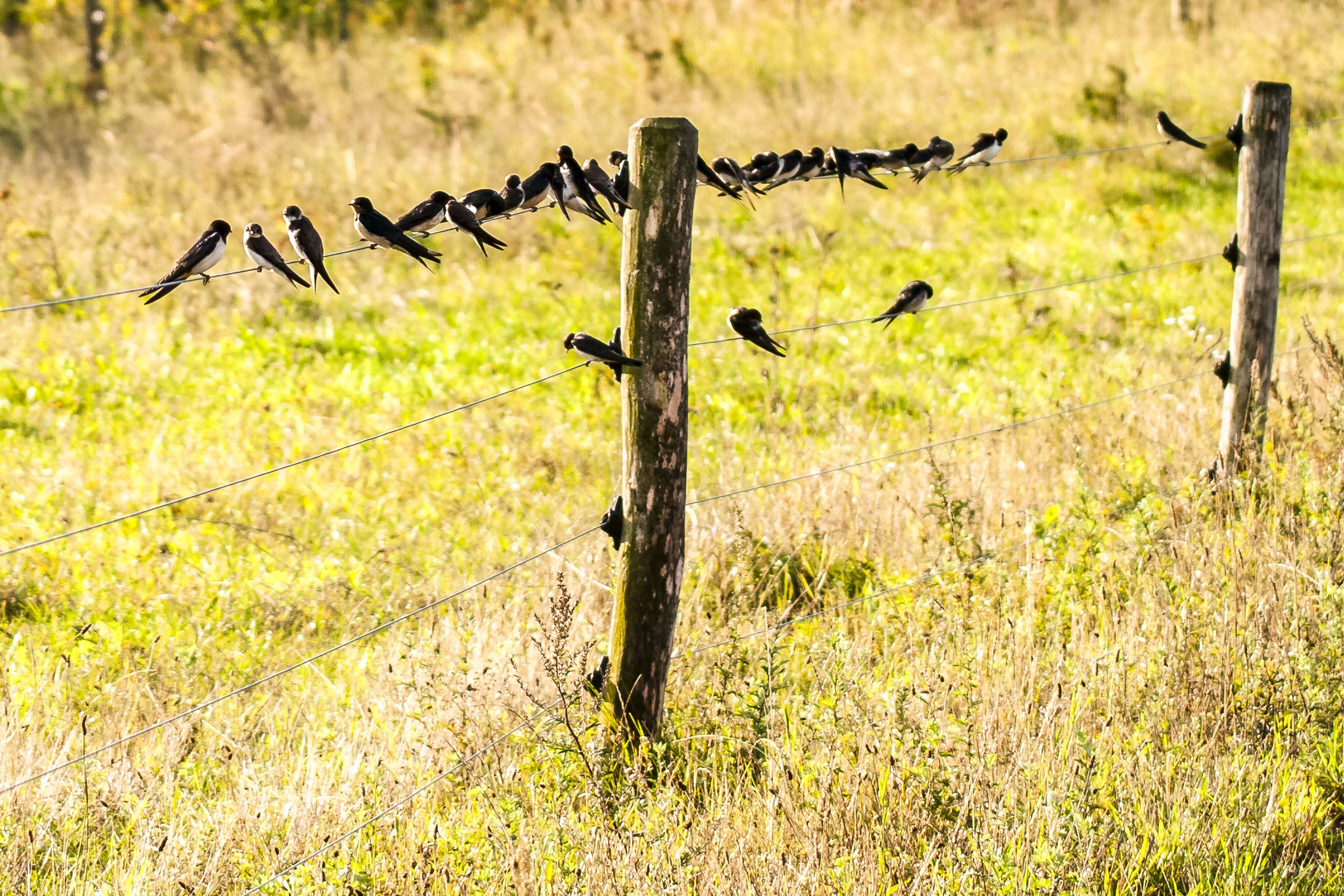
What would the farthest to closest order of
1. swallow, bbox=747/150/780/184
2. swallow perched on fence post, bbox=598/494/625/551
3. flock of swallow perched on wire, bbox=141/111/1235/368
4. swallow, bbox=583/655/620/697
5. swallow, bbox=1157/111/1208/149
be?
swallow, bbox=1157/111/1208/149
swallow, bbox=747/150/780/184
flock of swallow perched on wire, bbox=141/111/1235/368
swallow, bbox=583/655/620/697
swallow perched on fence post, bbox=598/494/625/551

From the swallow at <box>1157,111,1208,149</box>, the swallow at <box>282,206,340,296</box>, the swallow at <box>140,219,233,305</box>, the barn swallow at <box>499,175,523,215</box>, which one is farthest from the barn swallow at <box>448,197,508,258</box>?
the swallow at <box>1157,111,1208,149</box>

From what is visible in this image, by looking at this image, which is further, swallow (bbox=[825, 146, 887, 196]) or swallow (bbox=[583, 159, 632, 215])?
swallow (bbox=[825, 146, 887, 196])

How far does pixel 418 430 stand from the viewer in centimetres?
723

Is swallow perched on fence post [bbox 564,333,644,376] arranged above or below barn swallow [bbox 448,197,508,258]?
below

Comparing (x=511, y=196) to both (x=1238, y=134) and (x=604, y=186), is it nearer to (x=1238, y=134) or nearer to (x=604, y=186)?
(x=604, y=186)

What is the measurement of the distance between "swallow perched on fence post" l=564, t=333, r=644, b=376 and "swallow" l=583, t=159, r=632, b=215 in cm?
38

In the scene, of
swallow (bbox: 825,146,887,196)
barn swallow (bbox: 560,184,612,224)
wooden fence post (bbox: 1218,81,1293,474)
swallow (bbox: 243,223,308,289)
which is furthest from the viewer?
wooden fence post (bbox: 1218,81,1293,474)

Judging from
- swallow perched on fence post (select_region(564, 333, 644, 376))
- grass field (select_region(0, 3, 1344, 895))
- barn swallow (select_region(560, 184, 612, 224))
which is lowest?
grass field (select_region(0, 3, 1344, 895))

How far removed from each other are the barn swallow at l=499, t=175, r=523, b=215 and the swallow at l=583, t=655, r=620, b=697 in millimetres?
1635

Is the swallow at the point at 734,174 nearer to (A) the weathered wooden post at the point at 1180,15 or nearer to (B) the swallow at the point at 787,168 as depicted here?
(B) the swallow at the point at 787,168

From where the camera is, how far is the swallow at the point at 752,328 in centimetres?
410

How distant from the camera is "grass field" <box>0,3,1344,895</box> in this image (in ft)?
10.0

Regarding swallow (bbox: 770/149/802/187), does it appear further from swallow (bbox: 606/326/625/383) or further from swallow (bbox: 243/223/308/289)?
swallow (bbox: 243/223/308/289)

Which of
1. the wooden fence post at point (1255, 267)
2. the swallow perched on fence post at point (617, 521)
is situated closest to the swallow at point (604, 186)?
the swallow perched on fence post at point (617, 521)
